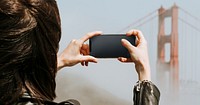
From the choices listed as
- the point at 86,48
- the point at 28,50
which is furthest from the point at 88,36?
the point at 28,50

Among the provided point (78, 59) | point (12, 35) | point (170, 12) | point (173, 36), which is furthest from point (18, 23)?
point (170, 12)

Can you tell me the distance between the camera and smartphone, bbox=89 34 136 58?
71 centimetres

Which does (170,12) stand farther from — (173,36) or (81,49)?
(81,49)

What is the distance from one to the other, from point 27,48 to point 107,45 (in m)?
0.25

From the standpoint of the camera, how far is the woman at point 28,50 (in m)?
0.46

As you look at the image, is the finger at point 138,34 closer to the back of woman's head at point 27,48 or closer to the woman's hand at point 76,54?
the woman's hand at point 76,54

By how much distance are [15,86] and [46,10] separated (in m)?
0.09

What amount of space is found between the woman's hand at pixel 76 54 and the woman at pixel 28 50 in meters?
0.19

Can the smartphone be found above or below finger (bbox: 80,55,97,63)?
above

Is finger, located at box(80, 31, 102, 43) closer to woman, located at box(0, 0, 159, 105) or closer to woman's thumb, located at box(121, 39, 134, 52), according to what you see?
woman's thumb, located at box(121, 39, 134, 52)

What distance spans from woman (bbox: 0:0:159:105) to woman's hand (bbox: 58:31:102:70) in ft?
0.63

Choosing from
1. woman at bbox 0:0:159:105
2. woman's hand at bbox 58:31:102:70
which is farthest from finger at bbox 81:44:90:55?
woman at bbox 0:0:159:105

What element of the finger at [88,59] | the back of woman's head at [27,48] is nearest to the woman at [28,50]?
the back of woman's head at [27,48]

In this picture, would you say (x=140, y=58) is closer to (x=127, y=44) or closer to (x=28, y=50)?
(x=127, y=44)
